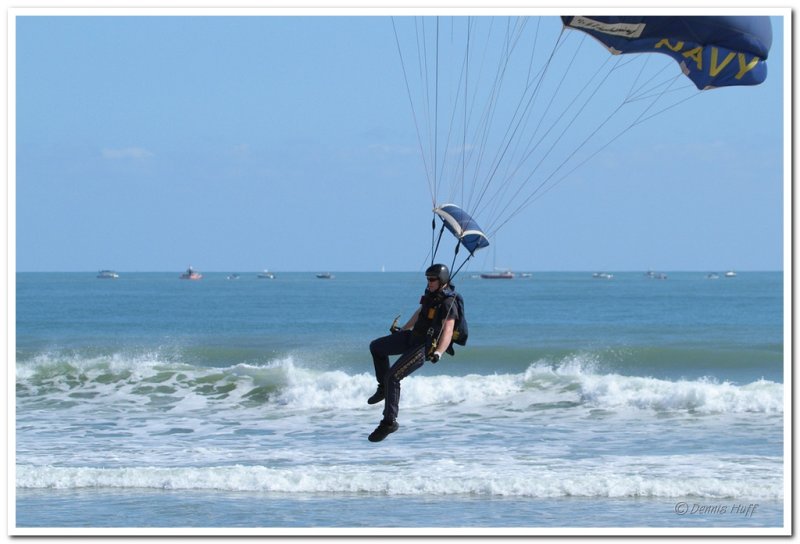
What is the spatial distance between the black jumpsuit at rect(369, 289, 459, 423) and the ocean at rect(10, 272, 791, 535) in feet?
9.82

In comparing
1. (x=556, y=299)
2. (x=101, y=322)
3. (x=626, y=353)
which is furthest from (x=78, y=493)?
(x=556, y=299)

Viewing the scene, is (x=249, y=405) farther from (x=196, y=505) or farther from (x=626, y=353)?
(x=626, y=353)

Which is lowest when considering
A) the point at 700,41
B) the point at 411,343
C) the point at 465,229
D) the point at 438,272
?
the point at 411,343

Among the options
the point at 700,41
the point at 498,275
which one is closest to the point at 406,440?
the point at 700,41

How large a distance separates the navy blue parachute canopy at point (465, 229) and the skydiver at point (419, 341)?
1.05 ft

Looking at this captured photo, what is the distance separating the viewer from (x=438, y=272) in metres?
9.78

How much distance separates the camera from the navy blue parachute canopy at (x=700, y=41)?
9742 millimetres

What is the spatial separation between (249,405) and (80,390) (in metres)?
4.03

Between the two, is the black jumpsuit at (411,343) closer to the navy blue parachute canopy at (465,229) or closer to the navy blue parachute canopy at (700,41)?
the navy blue parachute canopy at (465,229)
